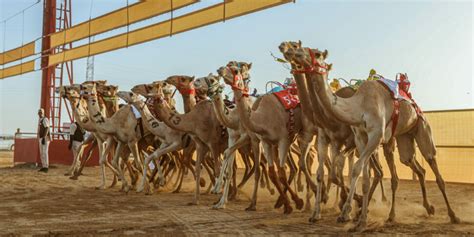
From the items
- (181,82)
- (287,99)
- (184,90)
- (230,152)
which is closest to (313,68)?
(287,99)

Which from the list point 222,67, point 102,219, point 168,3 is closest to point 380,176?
point 222,67

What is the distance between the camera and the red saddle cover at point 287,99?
9609 mm

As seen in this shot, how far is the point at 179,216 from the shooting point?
8.54 metres

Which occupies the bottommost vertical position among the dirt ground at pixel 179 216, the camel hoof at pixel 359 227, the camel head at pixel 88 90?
the dirt ground at pixel 179 216

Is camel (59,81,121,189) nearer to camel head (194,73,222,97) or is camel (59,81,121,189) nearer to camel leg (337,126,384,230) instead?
camel head (194,73,222,97)

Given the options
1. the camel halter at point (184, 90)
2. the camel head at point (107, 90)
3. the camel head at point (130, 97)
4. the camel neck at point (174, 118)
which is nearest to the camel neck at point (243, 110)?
the camel neck at point (174, 118)

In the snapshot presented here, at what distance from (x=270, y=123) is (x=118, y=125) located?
5.19m

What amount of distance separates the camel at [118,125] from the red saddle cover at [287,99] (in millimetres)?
4572

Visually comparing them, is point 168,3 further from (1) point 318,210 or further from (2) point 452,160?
(1) point 318,210

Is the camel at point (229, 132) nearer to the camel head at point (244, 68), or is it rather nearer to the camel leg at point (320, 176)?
the camel head at point (244, 68)

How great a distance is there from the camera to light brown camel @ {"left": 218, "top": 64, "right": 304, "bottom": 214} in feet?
30.0

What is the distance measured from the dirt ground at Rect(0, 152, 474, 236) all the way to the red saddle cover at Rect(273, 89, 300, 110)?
1.71m

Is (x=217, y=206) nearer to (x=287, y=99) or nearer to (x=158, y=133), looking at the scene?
(x=287, y=99)

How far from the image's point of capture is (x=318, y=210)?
26.2 ft
